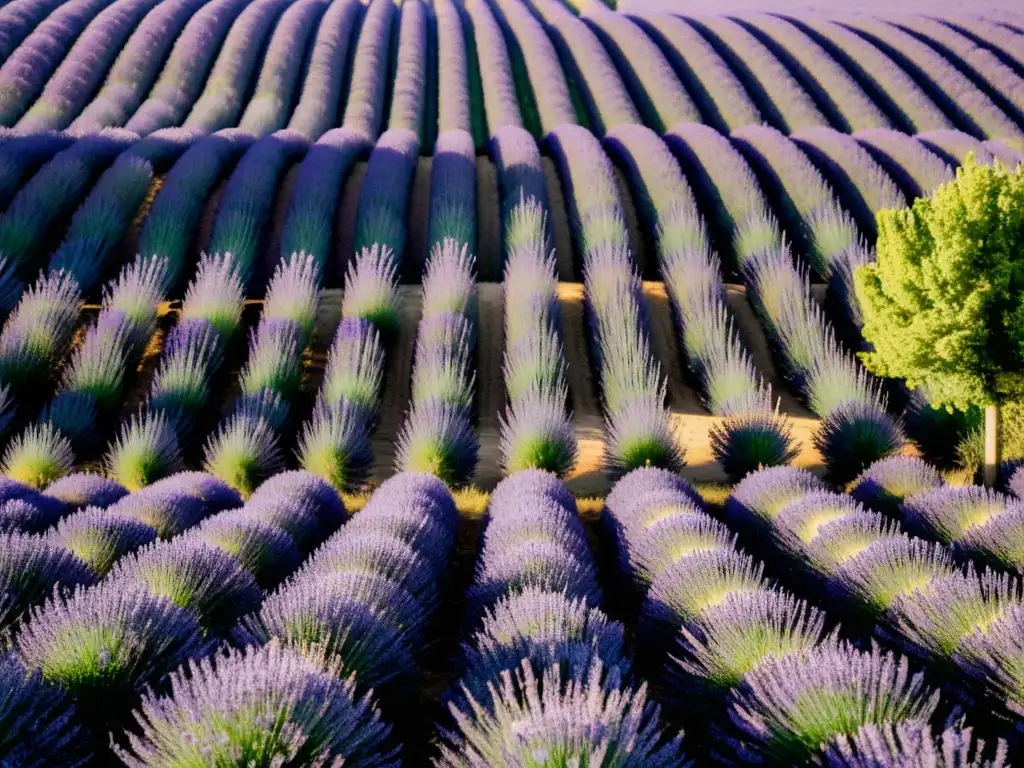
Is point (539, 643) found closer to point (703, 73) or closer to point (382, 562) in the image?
point (382, 562)

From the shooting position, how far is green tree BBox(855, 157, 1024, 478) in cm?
715

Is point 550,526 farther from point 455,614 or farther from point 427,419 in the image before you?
point 427,419

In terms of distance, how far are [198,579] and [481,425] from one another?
5.36m

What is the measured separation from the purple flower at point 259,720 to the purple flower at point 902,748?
4.02 feet

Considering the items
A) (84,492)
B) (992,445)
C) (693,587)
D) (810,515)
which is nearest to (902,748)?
(693,587)

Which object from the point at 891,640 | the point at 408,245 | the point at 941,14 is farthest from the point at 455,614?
the point at 941,14

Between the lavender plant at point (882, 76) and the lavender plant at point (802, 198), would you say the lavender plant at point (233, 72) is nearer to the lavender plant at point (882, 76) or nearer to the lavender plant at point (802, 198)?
the lavender plant at point (802, 198)

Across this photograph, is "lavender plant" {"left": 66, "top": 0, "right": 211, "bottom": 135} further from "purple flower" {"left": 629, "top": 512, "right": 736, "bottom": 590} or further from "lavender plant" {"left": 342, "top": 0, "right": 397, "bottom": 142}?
"purple flower" {"left": 629, "top": 512, "right": 736, "bottom": 590}

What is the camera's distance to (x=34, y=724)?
104 inches

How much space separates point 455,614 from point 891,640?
2330 millimetres

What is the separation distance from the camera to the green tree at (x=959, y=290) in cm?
715

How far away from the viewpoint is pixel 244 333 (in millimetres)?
10289

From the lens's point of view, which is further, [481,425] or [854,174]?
[854,174]

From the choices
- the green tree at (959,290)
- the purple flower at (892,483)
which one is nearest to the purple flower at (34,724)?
the purple flower at (892,483)
